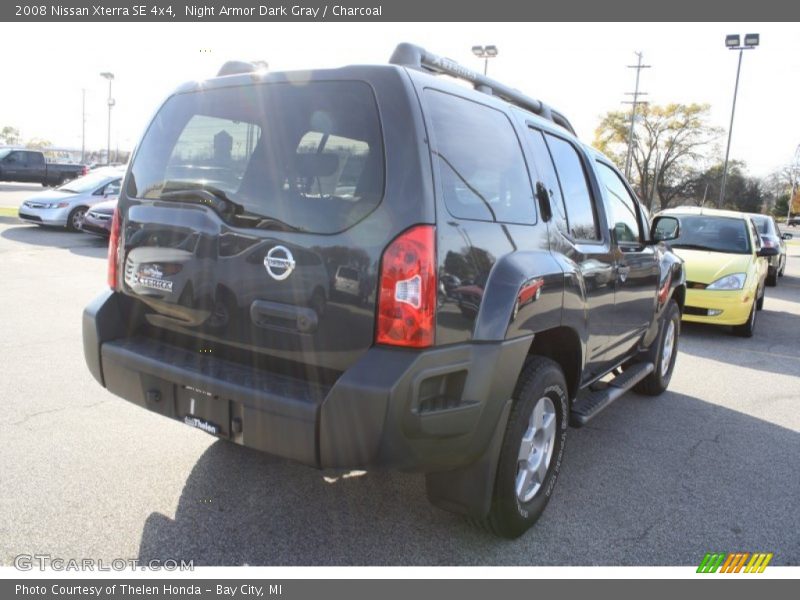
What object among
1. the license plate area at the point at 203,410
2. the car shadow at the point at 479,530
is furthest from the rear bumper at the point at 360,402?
the car shadow at the point at 479,530

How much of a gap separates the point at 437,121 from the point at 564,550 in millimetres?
2027

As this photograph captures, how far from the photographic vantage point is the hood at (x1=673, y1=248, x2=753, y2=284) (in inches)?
333

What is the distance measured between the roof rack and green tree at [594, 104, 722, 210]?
193ft

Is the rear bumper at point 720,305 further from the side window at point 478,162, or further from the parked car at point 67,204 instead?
the parked car at point 67,204

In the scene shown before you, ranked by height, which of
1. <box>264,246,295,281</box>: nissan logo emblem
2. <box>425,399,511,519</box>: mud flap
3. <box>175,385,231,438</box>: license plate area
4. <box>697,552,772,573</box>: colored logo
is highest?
<box>264,246,295,281</box>: nissan logo emblem

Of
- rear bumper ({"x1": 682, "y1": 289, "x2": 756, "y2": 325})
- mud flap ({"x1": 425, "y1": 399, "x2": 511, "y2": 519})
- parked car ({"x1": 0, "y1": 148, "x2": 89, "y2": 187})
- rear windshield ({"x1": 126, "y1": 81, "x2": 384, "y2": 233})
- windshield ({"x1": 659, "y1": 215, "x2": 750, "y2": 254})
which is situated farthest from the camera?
parked car ({"x1": 0, "y1": 148, "x2": 89, "y2": 187})

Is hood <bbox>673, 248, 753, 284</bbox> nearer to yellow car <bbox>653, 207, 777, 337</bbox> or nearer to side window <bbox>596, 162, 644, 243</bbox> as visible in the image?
yellow car <bbox>653, 207, 777, 337</bbox>

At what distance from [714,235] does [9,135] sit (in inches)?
5136

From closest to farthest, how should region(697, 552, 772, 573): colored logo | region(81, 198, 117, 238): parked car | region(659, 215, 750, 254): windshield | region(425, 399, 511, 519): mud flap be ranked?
region(425, 399, 511, 519): mud flap, region(697, 552, 772, 573): colored logo, region(659, 215, 750, 254): windshield, region(81, 198, 117, 238): parked car

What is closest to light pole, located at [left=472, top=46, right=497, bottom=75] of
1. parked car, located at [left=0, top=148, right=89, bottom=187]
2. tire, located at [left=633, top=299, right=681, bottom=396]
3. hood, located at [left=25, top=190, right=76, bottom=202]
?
parked car, located at [left=0, top=148, right=89, bottom=187]

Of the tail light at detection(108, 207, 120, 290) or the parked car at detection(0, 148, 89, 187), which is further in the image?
the parked car at detection(0, 148, 89, 187)

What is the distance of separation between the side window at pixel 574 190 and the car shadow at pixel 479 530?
145 centimetres

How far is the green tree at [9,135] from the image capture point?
11356 centimetres

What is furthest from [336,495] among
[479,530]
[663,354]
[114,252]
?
[663,354]
